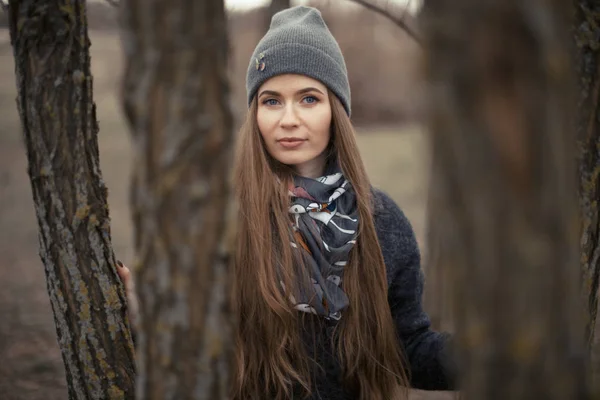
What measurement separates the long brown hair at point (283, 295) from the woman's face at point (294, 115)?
0.20 feet

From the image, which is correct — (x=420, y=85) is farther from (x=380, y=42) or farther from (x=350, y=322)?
(x=380, y=42)

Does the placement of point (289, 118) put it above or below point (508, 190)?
above

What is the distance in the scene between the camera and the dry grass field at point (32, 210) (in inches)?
166

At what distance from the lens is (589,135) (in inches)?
86.2

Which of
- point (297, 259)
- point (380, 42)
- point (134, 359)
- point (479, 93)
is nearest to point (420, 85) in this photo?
point (479, 93)

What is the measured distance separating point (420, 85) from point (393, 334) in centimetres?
168

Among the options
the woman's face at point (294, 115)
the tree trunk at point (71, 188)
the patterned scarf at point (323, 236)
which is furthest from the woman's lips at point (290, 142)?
the tree trunk at point (71, 188)

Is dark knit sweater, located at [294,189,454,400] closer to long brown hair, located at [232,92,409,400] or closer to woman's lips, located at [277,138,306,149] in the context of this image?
long brown hair, located at [232,92,409,400]

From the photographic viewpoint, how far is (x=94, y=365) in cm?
222

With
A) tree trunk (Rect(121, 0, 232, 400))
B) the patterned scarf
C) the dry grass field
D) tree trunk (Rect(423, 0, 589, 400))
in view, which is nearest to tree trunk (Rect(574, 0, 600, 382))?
the dry grass field

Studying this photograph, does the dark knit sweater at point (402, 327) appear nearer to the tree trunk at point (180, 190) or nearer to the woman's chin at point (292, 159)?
the woman's chin at point (292, 159)

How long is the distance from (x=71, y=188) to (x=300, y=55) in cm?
100

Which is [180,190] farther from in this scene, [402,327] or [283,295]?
[402,327]

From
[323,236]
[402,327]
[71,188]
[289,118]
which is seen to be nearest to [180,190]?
[71,188]
